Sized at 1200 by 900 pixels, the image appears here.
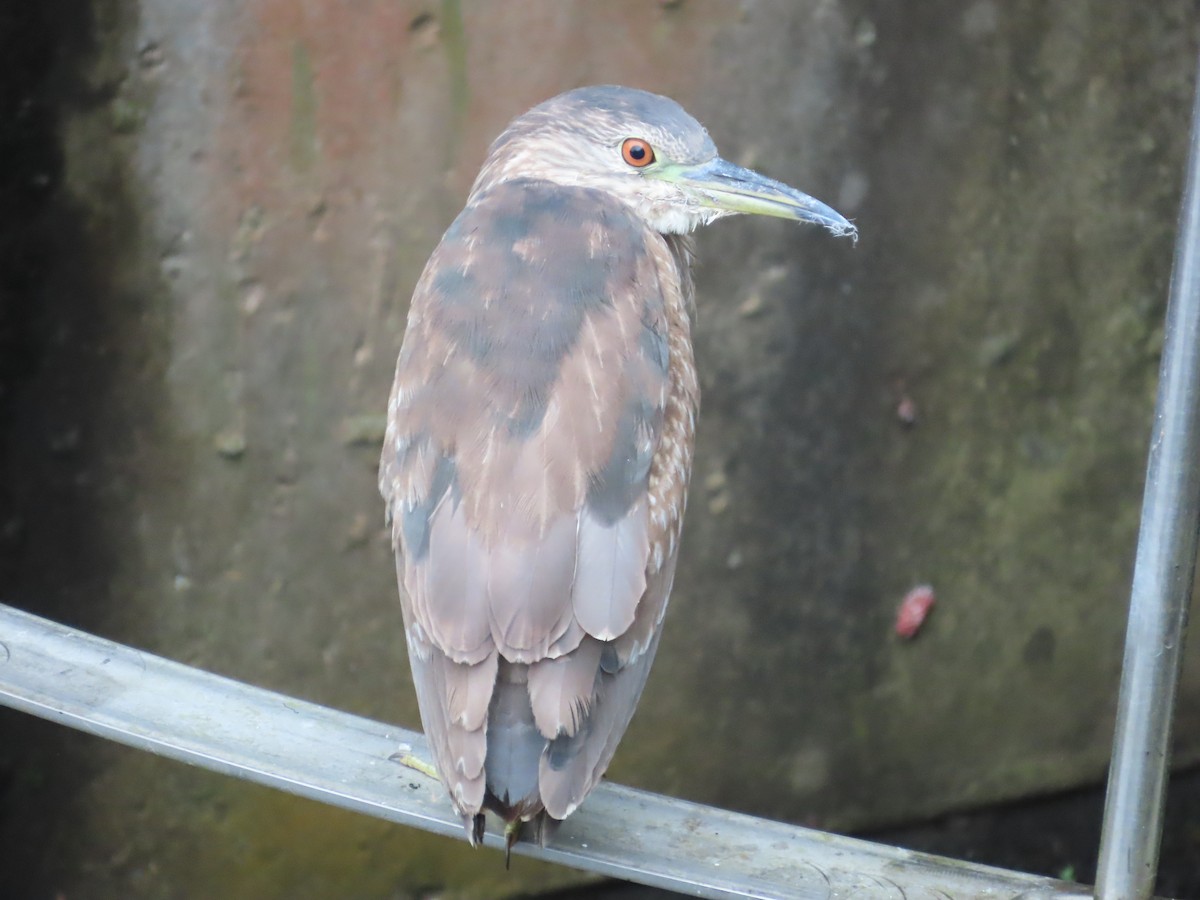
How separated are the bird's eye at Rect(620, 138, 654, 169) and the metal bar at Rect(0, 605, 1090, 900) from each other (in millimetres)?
952

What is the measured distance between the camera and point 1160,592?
1.30 metres

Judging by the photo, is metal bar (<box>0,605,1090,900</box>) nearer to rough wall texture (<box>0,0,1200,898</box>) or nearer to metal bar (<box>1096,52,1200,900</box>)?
metal bar (<box>1096,52,1200,900</box>)

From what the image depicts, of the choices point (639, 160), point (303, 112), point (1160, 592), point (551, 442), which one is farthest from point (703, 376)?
point (1160, 592)

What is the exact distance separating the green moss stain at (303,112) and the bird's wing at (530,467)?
524 millimetres

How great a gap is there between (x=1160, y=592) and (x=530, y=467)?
2.34 feet

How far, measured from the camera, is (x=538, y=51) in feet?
7.72

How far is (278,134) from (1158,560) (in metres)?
1.64

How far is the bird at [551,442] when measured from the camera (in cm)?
149

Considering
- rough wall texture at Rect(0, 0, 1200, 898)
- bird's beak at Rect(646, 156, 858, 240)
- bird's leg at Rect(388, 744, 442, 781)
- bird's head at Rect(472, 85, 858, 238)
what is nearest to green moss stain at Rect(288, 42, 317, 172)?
rough wall texture at Rect(0, 0, 1200, 898)

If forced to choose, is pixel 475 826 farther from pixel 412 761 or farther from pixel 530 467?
pixel 530 467

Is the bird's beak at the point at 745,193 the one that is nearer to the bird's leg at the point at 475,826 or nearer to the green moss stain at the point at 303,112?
the green moss stain at the point at 303,112

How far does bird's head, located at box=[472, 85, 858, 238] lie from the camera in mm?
1969

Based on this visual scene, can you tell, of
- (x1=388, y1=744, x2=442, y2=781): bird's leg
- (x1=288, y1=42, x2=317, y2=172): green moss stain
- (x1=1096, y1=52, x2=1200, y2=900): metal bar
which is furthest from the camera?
(x1=288, y1=42, x2=317, y2=172): green moss stain

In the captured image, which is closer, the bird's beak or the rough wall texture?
the bird's beak
